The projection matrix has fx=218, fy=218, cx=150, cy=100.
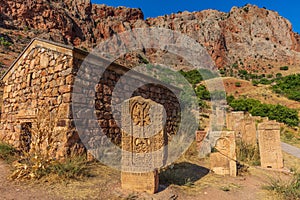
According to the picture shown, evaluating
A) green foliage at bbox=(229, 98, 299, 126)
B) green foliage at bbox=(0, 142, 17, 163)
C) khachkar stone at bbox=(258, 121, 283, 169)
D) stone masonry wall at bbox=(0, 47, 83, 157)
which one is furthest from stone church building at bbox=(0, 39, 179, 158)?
green foliage at bbox=(229, 98, 299, 126)

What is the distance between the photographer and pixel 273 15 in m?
77.2

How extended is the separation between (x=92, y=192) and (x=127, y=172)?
696 mm

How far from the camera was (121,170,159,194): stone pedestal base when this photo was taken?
12.9ft

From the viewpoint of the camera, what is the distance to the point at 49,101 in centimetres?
600

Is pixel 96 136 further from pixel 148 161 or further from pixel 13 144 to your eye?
pixel 13 144

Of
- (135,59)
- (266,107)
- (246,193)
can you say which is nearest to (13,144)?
(246,193)

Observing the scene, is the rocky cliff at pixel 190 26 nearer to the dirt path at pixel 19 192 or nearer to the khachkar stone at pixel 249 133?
the khachkar stone at pixel 249 133

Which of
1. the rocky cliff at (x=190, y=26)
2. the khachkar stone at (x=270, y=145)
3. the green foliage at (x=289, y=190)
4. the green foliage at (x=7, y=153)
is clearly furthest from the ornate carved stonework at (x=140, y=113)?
the rocky cliff at (x=190, y=26)

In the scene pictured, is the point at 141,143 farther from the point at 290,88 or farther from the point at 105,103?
the point at 290,88

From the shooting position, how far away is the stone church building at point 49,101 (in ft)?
17.8

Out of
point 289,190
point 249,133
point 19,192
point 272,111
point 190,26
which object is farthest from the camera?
point 190,26

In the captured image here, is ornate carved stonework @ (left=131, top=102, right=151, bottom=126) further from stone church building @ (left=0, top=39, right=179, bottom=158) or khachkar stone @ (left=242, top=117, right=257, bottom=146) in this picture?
khachkar stone @ (left=242, top=117, right=257, bottom=146)

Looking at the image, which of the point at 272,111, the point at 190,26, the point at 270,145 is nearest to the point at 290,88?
the point at 272,111

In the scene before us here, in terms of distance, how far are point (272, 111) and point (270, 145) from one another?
1783 centimetres
